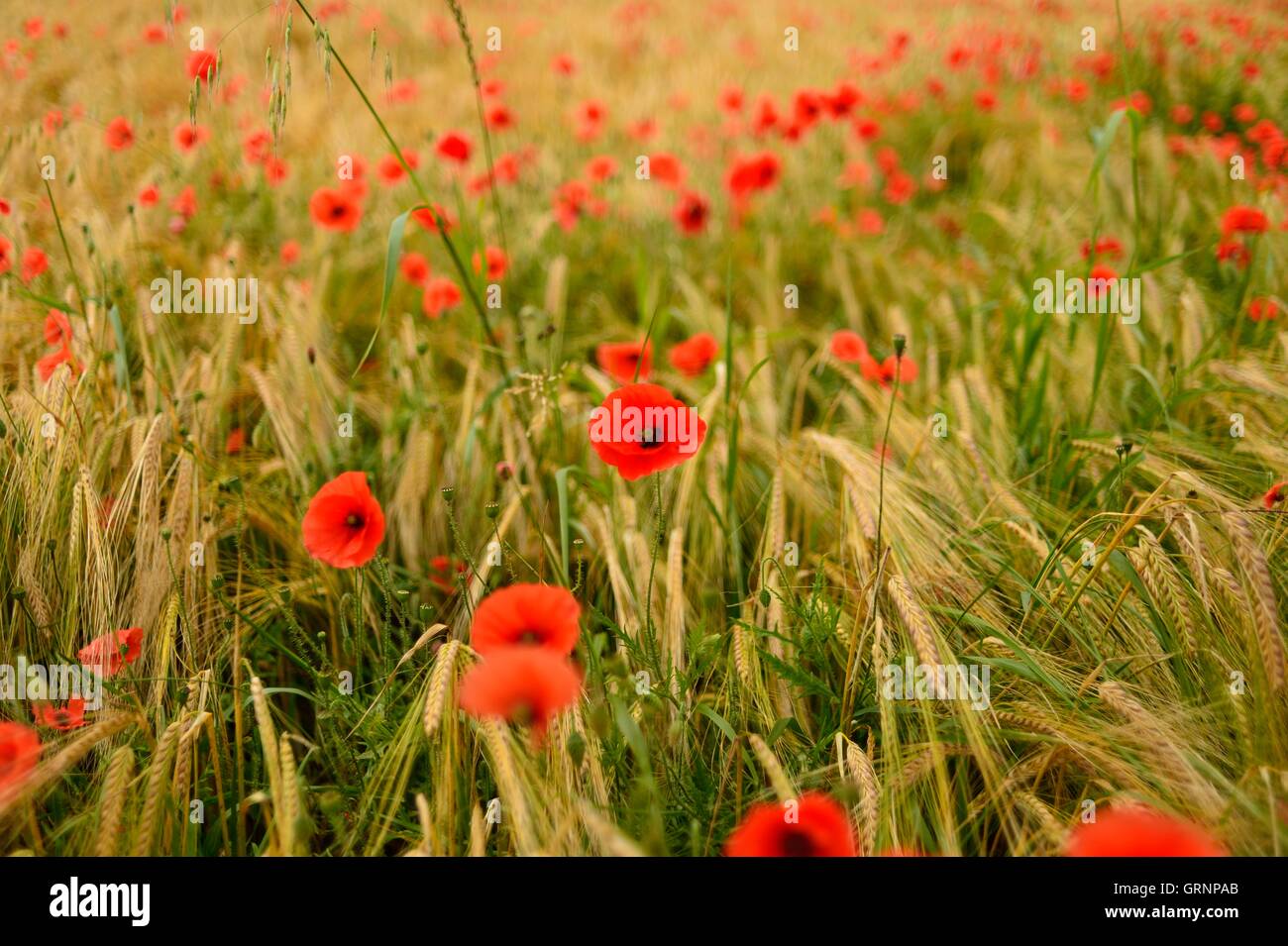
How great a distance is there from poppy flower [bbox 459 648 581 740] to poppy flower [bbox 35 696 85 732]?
60 centimetres

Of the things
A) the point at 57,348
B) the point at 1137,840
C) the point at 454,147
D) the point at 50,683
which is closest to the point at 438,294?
the point at 454,147

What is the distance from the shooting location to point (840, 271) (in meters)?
2.15

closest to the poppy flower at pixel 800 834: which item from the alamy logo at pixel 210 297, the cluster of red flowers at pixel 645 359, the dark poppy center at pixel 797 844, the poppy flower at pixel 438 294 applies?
the dark poppy center at pixel 797 844

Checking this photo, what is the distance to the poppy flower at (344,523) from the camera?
0.92 m

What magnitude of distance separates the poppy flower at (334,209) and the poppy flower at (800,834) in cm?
153

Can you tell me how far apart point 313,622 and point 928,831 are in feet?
3.29

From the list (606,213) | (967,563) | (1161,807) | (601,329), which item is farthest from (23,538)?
(606,213)

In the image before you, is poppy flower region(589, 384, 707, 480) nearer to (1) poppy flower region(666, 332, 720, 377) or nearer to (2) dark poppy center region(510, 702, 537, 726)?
(2) dark poppy center region(510, 702, 537, 726)

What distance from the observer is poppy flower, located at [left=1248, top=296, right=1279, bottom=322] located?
1.53m

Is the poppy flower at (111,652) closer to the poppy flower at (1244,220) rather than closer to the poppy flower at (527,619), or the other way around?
the poppy flower at (527,619)

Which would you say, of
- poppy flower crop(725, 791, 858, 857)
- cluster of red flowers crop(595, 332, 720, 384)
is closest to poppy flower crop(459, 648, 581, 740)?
poppy flower crop(725, 791, 858, 857)

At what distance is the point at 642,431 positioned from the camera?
94cm

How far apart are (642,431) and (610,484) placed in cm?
43
